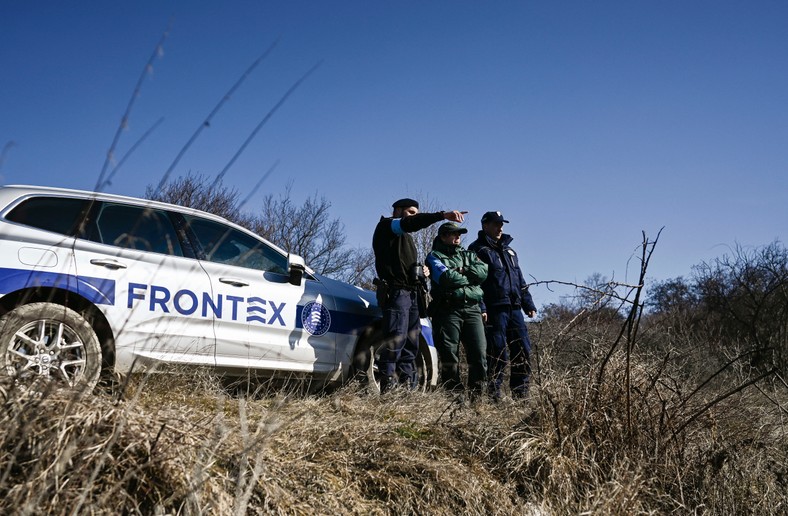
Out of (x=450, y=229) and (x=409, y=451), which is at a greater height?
(x=450, y=229)

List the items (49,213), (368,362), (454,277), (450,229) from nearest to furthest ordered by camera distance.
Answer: (49,213) → (454,277) → (368,362) → (450,229)

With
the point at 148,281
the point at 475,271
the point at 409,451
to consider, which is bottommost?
the point at 409,451

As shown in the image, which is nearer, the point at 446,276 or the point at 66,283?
the point at 66,283

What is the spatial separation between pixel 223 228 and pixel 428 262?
1714 mm

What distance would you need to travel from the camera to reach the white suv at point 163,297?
4.01 metres

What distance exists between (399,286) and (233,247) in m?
1.38

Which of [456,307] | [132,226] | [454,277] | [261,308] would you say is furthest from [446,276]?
[132,226]

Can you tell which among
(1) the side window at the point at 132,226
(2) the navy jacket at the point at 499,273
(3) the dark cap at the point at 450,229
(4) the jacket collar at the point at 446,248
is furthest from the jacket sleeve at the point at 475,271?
(1) the side window at the point at 132,226

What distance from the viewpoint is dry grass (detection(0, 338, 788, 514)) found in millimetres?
2471

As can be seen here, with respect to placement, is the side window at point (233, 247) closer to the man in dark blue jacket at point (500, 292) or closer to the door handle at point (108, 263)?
the door handle at point (108, 263)

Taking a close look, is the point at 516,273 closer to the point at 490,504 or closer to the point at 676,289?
the point at 490,504

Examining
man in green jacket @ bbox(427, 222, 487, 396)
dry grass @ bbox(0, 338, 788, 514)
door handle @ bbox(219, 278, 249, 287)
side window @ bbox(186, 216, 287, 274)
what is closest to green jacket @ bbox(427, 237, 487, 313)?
man in green jacket @ bbox(427, 222, 487, 396)

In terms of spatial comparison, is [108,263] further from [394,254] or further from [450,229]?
[450,229]

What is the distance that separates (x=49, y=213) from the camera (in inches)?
174
